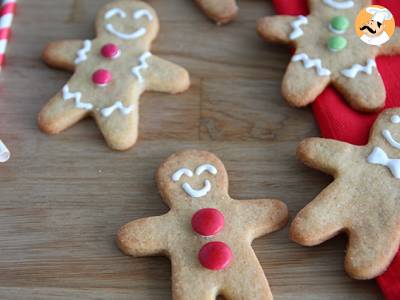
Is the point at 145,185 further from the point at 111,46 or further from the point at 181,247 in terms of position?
the point at 111,46

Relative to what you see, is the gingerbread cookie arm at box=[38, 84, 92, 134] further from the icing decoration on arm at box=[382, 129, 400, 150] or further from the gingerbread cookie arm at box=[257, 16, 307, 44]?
the icing decoration on arm at box=[382, 129, 400, 150]

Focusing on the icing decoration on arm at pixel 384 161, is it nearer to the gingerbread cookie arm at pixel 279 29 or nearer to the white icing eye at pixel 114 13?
the gingerbread cookie arm at pixel 279 29

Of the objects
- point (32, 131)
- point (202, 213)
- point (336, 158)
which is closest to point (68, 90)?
point (32, 131)

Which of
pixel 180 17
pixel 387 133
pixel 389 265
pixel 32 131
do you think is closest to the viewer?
pixel 389 265

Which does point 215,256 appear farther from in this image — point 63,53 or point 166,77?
point 63,53

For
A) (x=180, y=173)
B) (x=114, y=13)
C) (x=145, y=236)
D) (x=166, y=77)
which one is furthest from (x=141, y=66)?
(x=145, y=236)

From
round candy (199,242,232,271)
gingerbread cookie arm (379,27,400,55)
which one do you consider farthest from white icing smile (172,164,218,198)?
gingerbread cookie arm (379,27,400,55)

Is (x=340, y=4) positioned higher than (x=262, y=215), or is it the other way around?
(x=340, y=4)
